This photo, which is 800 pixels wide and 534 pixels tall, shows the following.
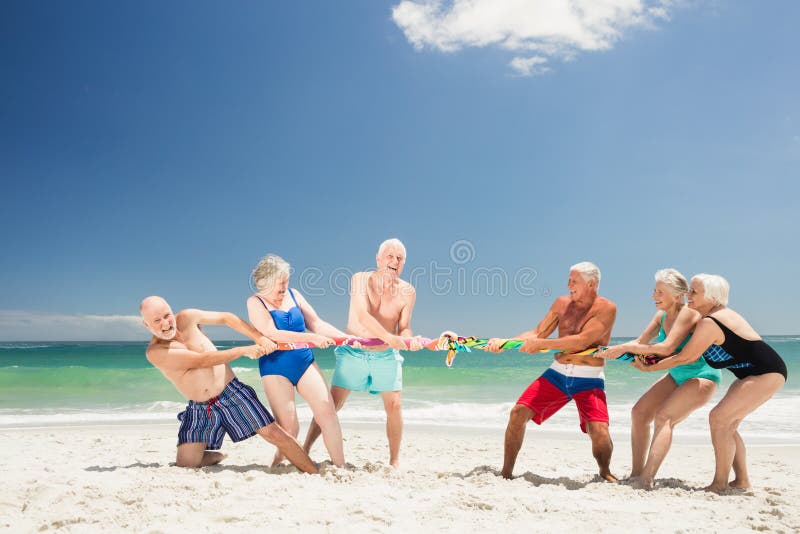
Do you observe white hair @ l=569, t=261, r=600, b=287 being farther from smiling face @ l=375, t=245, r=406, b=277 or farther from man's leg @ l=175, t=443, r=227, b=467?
man's leg @ l=175, t=443, r=227, b=467

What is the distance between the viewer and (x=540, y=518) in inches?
161

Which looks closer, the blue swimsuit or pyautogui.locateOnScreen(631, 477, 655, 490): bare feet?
pyautogui.locateOnScreen(631, 477, 655, 490): bare feet

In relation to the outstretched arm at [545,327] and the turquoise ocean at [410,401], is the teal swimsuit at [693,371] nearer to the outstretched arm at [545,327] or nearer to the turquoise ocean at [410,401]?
the outstretched arm at [545,327]

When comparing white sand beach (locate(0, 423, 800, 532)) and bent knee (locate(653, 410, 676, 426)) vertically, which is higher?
bent knee (locate(653, 410, 676, 426))

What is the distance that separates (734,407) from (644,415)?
71 centimetres

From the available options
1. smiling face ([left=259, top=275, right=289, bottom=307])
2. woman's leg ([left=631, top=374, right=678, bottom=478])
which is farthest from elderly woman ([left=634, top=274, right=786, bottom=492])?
smiling face ([left=259, top=275, right=289, bottom=307])

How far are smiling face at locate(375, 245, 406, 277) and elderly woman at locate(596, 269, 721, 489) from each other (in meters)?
2.00

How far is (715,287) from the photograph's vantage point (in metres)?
4.81

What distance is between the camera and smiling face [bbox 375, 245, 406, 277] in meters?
5.61

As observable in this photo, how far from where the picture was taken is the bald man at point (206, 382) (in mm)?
5109

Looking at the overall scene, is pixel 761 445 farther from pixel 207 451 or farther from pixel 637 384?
pixel 637 384

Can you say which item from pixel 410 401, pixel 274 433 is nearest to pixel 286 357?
pixel 274 433

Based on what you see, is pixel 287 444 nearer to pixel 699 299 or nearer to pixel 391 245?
pixel 391 245

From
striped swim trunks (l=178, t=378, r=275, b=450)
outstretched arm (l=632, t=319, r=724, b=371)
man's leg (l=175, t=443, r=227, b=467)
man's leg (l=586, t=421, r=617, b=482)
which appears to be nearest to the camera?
outstretched arm (l=632, t=319, r=724, b=371)
